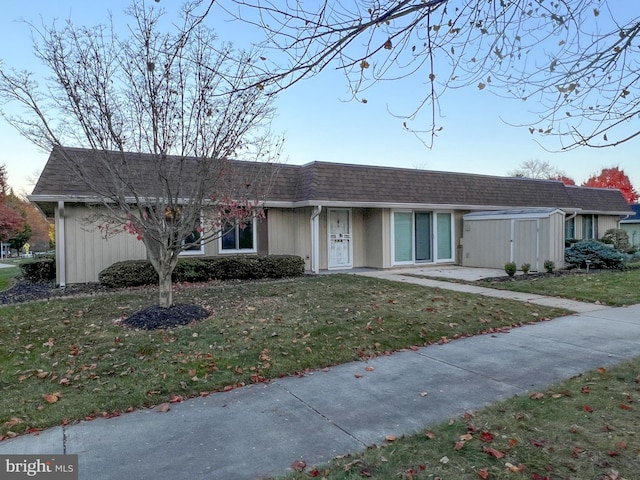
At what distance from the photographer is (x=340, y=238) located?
15016 millimetres

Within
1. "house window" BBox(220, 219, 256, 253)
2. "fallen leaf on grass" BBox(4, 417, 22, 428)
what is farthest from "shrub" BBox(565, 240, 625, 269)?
"fallen leaf on grass" BBox(4, 417, 22, 428)

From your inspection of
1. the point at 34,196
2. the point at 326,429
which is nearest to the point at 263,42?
the point at 326,429

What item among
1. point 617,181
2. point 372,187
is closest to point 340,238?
point 372,187

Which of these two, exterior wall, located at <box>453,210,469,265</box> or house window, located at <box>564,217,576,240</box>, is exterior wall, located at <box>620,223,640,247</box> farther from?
exterior wall, located at <box>453,210,469,265</box>

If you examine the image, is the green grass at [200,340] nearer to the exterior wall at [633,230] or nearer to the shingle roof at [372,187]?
the shingle roof at [372,187]

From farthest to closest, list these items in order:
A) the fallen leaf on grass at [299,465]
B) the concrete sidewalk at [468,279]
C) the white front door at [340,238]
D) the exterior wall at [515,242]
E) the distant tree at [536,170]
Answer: the distant tree at [536,170] < the white front door at [340,238] < the exterior wall at [515,242] < the concrete sidewalk at [468,279] < the fallen leaf on grass at [299,465]

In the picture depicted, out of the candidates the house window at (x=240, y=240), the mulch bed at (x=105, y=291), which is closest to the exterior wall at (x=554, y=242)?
the house window at (x=240, y=240)

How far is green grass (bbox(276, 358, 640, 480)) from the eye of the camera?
2.67 meters

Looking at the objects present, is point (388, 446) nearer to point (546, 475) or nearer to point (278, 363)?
point (546, 475)

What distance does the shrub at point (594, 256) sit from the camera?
45.8 feet

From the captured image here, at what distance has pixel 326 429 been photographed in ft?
11.2

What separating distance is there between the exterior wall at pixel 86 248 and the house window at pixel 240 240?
8.92 feet

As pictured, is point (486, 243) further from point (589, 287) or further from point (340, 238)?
point (340, 238)

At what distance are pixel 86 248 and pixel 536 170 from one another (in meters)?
53.9
